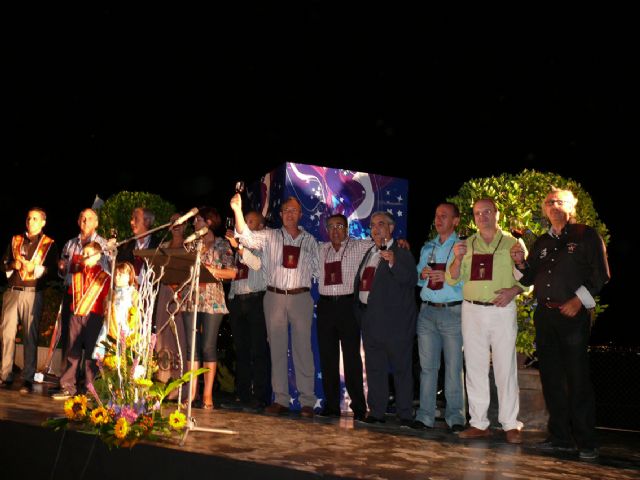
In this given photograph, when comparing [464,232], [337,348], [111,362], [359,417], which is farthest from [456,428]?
[111,362]

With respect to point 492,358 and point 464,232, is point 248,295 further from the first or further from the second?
point 492,358

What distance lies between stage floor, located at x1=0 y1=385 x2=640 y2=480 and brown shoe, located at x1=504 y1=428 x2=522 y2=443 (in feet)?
0.16

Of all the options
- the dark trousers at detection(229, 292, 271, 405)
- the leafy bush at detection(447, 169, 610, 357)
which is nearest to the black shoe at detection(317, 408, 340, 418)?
the dark trousers at detection(229, 292, 271, 405)

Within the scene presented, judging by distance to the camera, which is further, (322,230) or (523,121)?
(523,121)

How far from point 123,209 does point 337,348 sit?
3564mm

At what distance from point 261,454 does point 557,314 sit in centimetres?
208

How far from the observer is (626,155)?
1130 centimetres

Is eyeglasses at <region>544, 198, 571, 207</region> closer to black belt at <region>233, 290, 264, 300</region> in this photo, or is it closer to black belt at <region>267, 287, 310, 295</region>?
black belt at <region>267, 287, 310, 295</region>

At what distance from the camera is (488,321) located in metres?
4.85

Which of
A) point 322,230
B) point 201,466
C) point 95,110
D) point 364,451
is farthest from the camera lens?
point 95,110

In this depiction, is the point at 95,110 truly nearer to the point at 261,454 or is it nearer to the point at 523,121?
the point at 523,121

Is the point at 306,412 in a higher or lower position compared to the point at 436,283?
lower

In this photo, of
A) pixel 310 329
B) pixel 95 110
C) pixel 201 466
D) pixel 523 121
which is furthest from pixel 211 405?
pixel 95 110

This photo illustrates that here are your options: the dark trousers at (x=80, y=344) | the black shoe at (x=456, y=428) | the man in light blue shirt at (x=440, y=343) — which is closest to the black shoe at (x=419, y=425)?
the man in light blue shirt at (x=440, y=343)
